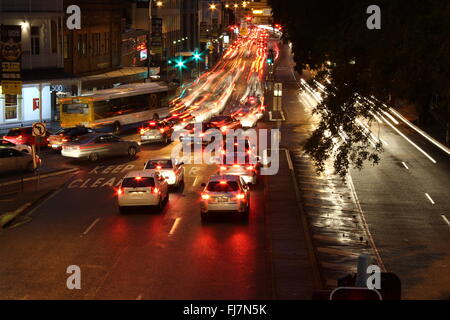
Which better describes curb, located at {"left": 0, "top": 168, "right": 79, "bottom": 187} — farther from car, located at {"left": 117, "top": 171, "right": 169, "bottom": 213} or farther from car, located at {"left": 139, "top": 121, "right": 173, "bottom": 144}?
car, located at {"left": 139, "top": 121, "right": 173, "bottom": 144}

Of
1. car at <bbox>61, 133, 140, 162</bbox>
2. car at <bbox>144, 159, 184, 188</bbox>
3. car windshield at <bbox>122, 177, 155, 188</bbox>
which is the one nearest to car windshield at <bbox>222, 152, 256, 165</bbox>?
car at <bbox>144, 159, 184, 188</bbox>

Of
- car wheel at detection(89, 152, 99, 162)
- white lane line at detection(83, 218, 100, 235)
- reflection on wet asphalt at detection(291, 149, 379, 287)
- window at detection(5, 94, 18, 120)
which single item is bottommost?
reflection on wet asphalt at detection(291, 149, 379, 287)

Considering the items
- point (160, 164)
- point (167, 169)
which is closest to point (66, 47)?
point (160, 164)

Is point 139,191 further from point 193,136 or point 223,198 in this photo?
point 193,136

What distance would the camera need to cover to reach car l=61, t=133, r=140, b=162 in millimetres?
44250

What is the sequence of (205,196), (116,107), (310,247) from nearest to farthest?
(310,247), (205,196), (116,107)

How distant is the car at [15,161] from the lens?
130 feet

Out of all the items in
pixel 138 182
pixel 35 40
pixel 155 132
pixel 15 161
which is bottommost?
pixel 15 161

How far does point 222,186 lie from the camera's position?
2978 centimetres

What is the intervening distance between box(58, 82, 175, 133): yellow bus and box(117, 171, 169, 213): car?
23.2 m

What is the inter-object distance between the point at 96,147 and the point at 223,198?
56.4 feet

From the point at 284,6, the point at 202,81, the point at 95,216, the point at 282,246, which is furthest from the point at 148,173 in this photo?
Result: the point at 202,81

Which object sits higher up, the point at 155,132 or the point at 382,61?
the point at 382,61

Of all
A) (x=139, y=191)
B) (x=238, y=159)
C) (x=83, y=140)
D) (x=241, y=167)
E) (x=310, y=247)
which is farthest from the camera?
(x=83, y=140)
